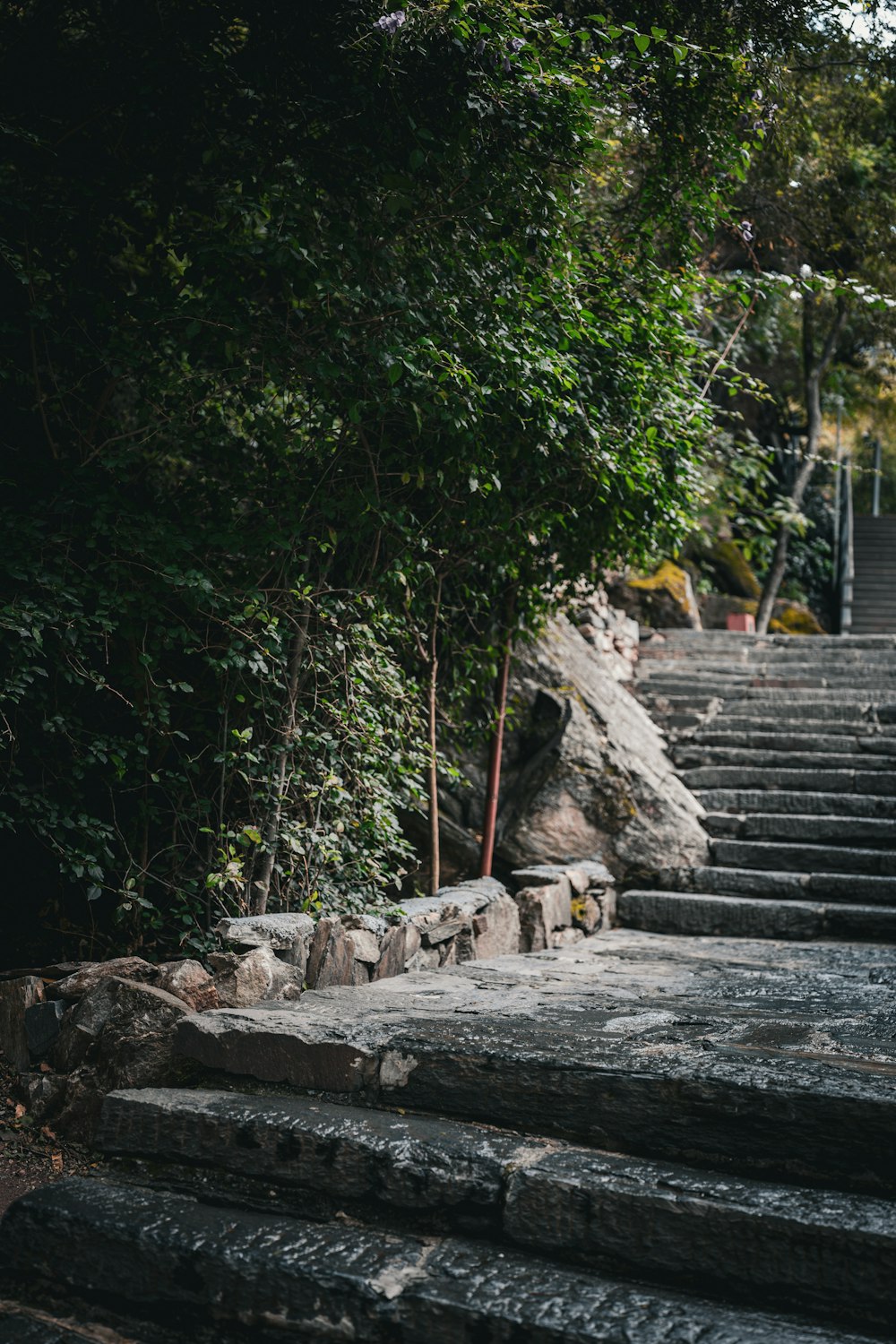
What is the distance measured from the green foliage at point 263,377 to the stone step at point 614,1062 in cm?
93

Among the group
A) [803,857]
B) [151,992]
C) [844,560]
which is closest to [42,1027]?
[151,992]

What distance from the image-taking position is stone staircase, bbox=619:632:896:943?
16.7ft

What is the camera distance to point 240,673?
11.3ft

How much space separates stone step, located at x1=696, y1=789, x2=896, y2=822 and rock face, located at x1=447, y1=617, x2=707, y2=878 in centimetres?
29

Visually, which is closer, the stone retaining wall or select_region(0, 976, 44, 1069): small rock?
the stone retaining wall

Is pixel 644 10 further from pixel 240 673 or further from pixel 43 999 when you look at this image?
pixel 43 999

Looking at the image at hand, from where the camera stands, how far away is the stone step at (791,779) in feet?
19.7

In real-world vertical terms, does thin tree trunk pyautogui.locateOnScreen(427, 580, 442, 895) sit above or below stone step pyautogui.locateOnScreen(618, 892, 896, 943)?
above

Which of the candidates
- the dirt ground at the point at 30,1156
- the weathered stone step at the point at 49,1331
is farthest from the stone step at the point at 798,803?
the weathered stone step at the point at 49,1331

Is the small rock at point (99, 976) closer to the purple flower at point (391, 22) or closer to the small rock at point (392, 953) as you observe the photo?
the small rock at point (392, 953)

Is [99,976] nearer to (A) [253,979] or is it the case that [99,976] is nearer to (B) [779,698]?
(A) [253,979]

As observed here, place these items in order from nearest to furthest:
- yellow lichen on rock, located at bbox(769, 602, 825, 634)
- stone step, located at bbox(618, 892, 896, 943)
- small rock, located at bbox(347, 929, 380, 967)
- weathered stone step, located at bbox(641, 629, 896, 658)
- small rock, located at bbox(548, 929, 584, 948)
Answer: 1. small rock, located at bbox(347, 929, 380, 967)
2. small rock, located at bbox(548, 929, 584, 948)
3. stone step, located at bbox(618, 892, 896, 943)
4. weathered stone step, located at bbox(641, 629, 896, 658)
5. yellow lichen on rock, located at bbox(769, 602, 825, 634)

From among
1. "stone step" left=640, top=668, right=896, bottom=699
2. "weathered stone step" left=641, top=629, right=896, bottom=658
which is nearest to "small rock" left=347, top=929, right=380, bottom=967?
"stone step" left=640, top=668, right=896, bottom=699

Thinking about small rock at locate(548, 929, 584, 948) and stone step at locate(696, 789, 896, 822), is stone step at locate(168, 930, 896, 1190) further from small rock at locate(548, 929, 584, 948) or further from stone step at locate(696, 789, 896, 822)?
stone step at locate(696, 789, 896, 822)
